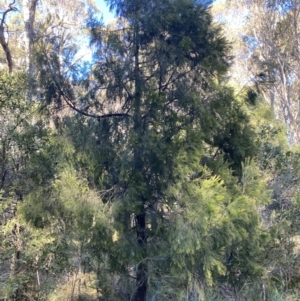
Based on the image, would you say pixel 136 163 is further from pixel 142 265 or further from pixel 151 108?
pixel 142 265

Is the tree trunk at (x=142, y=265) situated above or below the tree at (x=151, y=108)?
below

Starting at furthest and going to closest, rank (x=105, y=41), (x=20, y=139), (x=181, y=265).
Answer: (x=20, y=139) → (x=105, y=41) → (x=181, y=265)

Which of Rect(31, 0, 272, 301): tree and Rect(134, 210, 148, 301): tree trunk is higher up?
Rect(31, 0, 272, 301): tree

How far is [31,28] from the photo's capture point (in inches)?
271

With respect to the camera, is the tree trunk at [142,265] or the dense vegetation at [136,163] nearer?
the dense vegetation at [136,163]

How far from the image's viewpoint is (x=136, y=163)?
3.58 metres

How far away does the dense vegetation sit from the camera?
3463mm

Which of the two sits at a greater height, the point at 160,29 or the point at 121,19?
the point at 121,19

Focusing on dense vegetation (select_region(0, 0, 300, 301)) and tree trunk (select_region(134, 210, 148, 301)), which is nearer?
dense vegetation (select_region(0, 0, 300, 301))

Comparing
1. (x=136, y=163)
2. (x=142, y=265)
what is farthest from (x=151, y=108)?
(x=142, y=265)

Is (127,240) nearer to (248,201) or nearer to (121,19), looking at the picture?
(248,201)

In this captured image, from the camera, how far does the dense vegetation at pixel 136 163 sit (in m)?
3.46

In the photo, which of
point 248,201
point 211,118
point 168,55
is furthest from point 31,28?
point 248,201

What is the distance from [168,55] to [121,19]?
2.49ft
